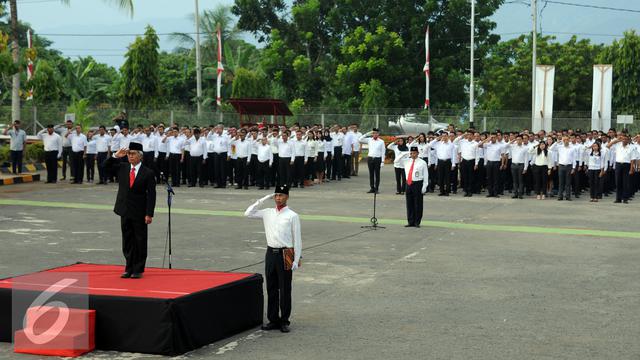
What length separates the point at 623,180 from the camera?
25250 millimetres

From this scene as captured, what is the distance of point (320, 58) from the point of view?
6106cm

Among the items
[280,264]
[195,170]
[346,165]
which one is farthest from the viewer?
[346,165]

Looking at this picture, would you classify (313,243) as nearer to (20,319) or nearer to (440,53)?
(20,319)

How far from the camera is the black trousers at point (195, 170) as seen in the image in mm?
28656

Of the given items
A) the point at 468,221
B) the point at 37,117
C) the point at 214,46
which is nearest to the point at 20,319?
the point at 468,221

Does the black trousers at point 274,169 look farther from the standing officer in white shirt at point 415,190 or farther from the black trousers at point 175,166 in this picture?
the standing officer in white shirt at point 415,190

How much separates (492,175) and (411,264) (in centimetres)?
1284

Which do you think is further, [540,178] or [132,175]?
[540,178]

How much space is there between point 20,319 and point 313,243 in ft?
25.8

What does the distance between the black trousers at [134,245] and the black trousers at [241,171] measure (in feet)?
56.6

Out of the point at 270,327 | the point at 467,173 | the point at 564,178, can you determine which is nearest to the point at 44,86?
the point at 467,173

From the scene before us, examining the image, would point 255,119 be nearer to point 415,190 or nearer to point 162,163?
point 162,163

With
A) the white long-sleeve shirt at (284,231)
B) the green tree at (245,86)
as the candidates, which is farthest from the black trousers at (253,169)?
the green tree at (245,86)

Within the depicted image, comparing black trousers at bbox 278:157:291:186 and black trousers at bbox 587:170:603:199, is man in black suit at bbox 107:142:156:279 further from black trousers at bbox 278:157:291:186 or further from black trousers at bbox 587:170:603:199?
black trousers at bbox 587:170:603:199
